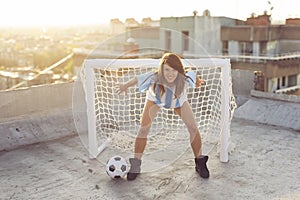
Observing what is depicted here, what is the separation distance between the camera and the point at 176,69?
3.70 metres

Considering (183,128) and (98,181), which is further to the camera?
(183,128)

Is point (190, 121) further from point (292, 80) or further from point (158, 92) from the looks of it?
point (292, 80)

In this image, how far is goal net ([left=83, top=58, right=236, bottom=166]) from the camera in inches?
167

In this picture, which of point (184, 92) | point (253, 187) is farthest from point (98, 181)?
point (253, 187)

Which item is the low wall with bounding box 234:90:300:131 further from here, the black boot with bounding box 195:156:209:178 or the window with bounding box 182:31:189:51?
the window with bounding box 182:31:189:51

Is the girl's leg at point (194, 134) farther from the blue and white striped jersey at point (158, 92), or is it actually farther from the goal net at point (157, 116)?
the goal net at point (157, 116)

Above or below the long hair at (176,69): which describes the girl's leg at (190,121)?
below

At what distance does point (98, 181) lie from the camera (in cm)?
378

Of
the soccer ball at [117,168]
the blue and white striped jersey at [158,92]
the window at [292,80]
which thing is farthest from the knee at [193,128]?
the window at [292,80]

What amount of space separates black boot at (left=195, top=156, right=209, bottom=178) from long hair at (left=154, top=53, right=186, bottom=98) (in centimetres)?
72

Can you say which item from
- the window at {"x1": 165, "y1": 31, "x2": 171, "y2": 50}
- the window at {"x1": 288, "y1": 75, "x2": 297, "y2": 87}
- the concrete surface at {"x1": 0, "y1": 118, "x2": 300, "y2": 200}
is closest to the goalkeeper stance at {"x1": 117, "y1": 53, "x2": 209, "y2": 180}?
the concrete surface at {"x1": 0, "y1": 118, "x2": 300, "y2": 200}

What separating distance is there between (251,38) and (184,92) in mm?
16257

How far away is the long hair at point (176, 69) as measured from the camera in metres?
3.70

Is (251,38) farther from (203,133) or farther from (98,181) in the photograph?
(98,181)
